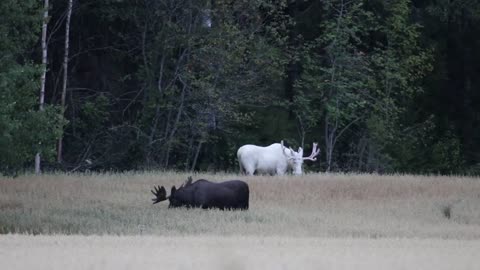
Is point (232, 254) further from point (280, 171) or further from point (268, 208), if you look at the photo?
point (280, 171)

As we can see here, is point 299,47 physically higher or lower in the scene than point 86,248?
higher

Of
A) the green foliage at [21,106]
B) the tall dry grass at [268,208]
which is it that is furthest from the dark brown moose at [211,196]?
the green foliage at [21,106]

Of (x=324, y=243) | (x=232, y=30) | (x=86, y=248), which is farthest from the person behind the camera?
(x=232, y=30)

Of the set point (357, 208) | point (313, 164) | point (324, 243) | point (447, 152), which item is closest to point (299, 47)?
point (313, 164)

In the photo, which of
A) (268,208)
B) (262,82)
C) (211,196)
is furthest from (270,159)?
(211,196)

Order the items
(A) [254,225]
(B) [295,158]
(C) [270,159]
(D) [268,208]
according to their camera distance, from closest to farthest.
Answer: (A) [254,225], (D) [268,208], (B) [295,158], (C) [270,159]

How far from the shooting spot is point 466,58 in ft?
144

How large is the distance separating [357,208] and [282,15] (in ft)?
52.2

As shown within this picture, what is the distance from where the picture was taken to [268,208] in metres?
24.8

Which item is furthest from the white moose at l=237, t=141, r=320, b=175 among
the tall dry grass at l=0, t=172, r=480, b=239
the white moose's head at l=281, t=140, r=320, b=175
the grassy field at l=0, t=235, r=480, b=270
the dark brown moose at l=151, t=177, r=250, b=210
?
the grassy field at l=0, t=235, r=480, b=270

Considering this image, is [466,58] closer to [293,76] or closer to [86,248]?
[293,76]

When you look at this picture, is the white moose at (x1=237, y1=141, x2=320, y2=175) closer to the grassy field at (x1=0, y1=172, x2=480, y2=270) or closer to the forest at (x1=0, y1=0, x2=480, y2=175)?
the forest at (x1=0, y1=0, x2=480, y2=175)

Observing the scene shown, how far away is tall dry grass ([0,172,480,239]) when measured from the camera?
68.3 feet

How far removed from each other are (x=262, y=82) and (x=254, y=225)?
19489 mm
